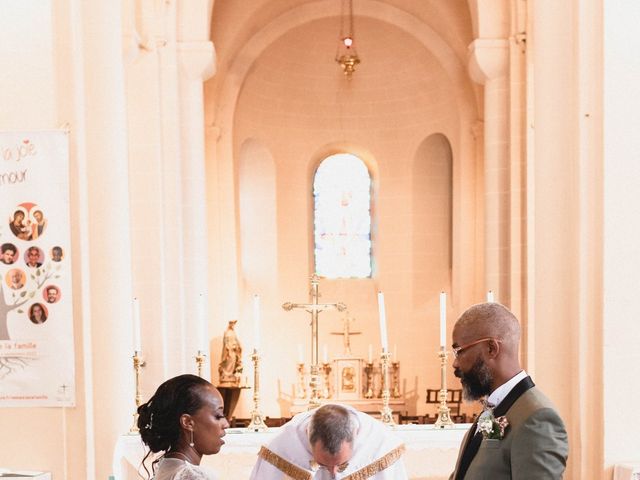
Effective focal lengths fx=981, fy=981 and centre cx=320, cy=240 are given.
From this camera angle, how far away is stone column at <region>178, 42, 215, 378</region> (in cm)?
1204

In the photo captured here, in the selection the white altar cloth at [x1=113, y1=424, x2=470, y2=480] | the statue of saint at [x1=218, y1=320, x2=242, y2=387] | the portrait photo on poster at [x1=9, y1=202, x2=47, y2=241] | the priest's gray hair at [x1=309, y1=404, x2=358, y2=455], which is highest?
the portrait photo on poster at [x1=9, y1=202, x2=47, y2=241]

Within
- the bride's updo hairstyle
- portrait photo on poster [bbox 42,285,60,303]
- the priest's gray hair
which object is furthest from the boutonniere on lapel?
portrait photo on poster [bbox 42,285,60,303]

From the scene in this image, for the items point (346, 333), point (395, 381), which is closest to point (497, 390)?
point (395, 381)

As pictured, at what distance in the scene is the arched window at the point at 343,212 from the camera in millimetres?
18844

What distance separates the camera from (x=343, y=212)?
18.9 metres

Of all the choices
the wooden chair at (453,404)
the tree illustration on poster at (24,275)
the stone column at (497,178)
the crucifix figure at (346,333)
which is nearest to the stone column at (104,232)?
the tree illustration on poster at (24,275)

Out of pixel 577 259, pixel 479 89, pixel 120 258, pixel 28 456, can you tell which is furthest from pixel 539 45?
pixel 479 89

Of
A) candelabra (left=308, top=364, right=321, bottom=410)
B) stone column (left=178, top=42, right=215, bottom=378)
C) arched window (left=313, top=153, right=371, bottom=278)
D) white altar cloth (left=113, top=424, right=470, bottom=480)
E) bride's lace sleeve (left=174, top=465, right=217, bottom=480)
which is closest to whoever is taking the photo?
bride's lace sleeve (left=174, top=465, right=217, bottom=480)

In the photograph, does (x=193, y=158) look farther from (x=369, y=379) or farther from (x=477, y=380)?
(x=477, y=380)

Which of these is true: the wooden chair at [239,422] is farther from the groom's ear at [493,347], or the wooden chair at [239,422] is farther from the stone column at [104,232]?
the groom's ear at [493,347]

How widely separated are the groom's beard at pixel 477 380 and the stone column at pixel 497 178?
8730 millimetres

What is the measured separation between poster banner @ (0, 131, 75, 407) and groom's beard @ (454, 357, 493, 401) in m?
3.57

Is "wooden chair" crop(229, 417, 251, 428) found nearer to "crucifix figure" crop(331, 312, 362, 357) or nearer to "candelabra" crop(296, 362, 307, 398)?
"candelabra" crop(296, 362, 307, 398)

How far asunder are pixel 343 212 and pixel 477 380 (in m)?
15.4
